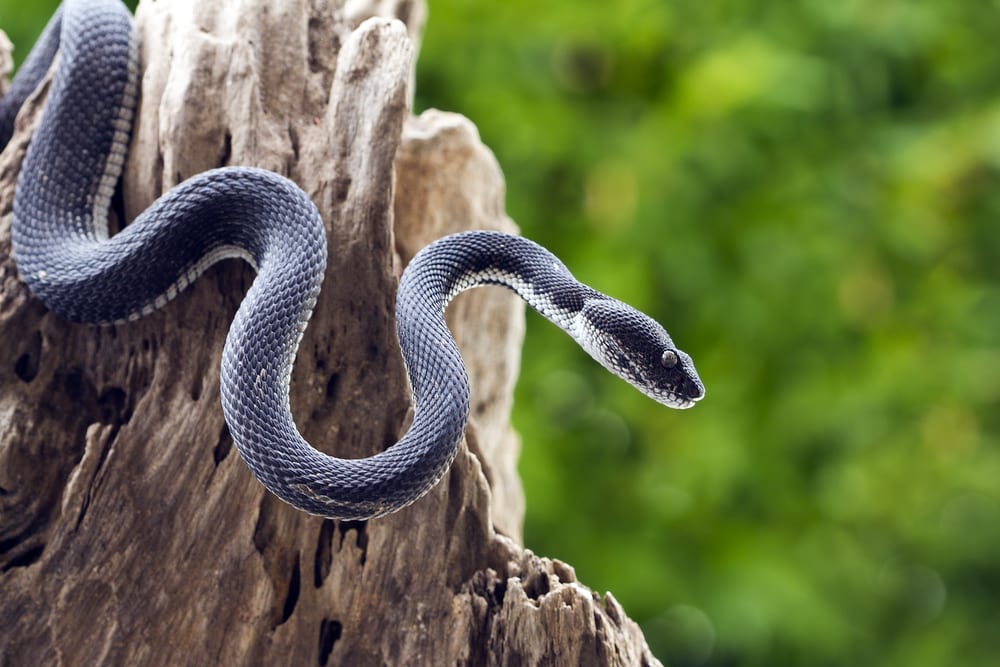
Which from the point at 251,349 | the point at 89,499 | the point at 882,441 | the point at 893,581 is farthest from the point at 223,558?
the point at 893,581

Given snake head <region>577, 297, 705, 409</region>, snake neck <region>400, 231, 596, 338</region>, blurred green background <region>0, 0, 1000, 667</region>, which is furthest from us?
blurred green background <region>0, 0, 1000, 667</region>

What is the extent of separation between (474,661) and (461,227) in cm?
198

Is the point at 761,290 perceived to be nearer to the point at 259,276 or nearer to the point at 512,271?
the point at 512,271

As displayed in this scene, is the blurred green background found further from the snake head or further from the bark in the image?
the bark

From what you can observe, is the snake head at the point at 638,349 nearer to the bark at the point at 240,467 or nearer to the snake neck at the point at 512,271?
the snake neck at the point at 512,271

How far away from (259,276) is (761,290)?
14.2 ft

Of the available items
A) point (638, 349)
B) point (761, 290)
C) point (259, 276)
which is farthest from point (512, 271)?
point (761, 290)

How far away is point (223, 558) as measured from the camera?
11.9ft

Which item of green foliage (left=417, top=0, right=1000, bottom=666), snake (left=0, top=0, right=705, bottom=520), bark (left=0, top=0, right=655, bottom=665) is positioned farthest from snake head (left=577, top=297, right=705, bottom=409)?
green foliage (left=417, top=0, right=1000, bottom=666)

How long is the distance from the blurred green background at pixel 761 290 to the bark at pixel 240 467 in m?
2.66

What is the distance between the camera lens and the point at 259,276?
143 inches

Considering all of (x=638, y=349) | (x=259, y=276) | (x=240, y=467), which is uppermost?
(x=638, y=349)

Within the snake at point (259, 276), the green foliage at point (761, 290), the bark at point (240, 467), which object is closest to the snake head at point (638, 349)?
the snake at point (259, 276)

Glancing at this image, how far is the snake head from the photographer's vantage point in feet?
13.5
